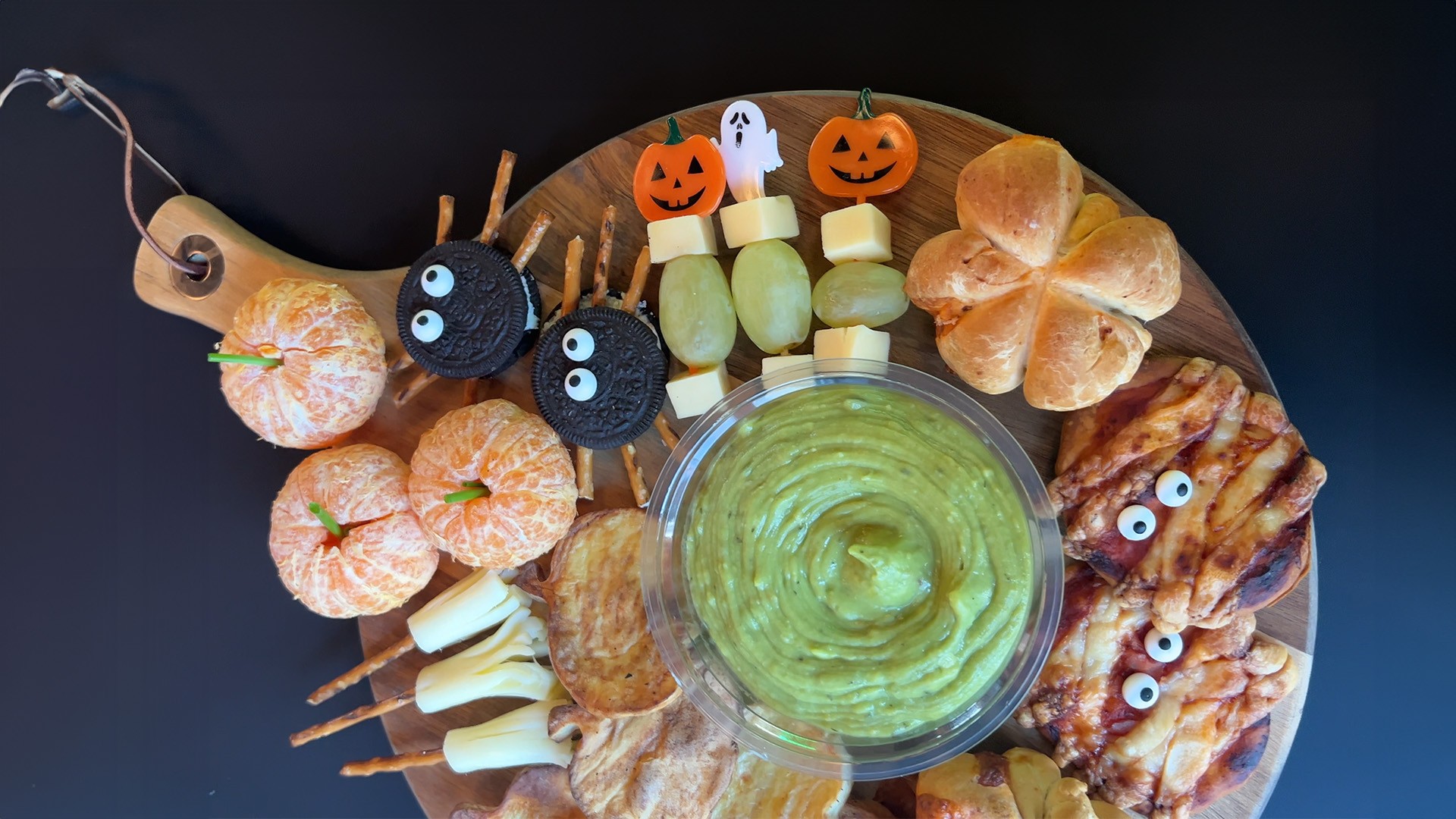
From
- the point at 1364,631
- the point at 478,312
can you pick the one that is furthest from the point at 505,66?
the point at 1364,631

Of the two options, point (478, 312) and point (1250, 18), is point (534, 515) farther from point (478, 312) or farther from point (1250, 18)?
point (1250, 18)

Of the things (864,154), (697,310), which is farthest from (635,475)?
(864,154)

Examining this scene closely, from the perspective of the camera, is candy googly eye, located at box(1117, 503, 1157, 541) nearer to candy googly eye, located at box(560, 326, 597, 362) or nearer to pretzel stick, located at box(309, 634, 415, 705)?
candy googly eye, located at box(560, 326, 597, 362)

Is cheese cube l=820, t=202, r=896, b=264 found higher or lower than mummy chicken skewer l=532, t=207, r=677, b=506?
higher

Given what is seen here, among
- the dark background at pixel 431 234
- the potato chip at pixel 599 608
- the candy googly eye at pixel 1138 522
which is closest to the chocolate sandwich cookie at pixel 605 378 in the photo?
the potato chip at pixel 599 608

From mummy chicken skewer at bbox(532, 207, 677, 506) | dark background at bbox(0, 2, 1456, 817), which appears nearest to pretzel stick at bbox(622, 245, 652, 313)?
mummy chicken skewer at bbox(532, 207, 677, 506)

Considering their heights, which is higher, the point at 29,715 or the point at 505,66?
the point at 505,66
